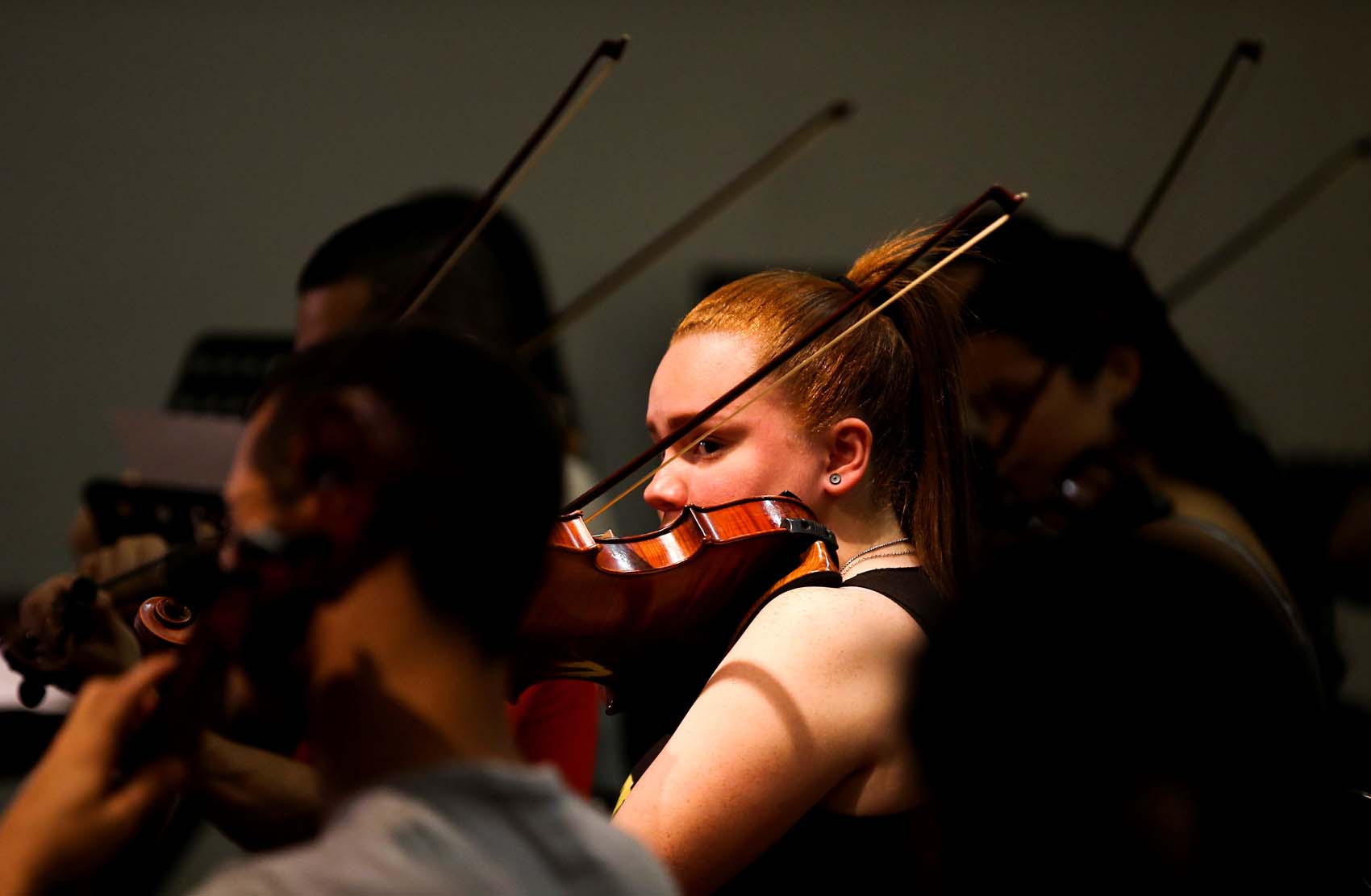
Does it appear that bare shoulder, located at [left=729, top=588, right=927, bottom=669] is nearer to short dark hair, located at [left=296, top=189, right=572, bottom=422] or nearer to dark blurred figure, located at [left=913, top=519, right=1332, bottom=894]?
dark blurred figure, located at [left=913, top=519, right=1332, bottom=894]

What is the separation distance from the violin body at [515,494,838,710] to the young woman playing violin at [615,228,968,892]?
45 mm

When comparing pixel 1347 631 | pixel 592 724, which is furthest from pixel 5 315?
pixel 1347 631

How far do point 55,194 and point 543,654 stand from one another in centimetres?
219

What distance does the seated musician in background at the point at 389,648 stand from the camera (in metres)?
0.67

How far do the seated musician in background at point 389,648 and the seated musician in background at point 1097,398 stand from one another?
104 cm

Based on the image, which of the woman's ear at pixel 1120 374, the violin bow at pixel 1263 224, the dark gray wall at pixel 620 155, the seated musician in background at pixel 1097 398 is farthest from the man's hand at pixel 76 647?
the violin bow at pixel 1263 224

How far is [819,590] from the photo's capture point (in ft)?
3.65

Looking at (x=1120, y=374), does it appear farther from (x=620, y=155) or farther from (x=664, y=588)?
(x=620, y=155)

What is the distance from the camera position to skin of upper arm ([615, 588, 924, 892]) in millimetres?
1019

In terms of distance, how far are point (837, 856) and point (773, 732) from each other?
→ 0.13 metres

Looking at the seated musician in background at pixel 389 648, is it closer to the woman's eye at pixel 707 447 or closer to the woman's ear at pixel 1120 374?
the woman's eye at pixel 707 447

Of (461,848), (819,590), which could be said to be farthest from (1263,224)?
(461,848)

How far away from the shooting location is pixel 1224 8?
10.0ft

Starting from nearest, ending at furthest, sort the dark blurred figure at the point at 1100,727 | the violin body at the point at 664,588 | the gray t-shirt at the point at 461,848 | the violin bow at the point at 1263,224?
1. the gray t-shirt at the point at 461,848
2. the dark blurred figure at the point at 1100,727
3. the violin body at the point at 664,588
4. the violin bow at the point at 1263,224
